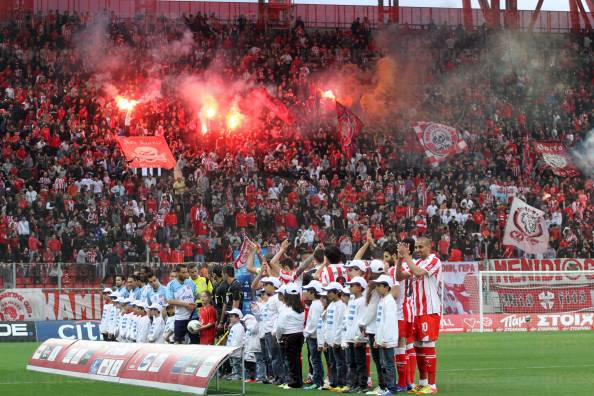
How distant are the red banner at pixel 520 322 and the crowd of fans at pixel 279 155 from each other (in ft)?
10.9

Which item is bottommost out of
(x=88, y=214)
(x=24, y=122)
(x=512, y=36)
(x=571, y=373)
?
(x=571, y=373)

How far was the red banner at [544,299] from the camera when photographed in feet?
115

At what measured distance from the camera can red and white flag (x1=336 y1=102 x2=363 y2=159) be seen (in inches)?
1795

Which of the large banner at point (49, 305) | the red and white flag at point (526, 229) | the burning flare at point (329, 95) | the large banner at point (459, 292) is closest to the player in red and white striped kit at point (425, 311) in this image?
the large banner at point (49, 305)

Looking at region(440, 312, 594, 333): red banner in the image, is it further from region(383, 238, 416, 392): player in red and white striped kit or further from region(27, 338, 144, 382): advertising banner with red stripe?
region(383, 238, 416, 392): player in red and white striped kit

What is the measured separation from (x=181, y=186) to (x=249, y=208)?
8.05 feet

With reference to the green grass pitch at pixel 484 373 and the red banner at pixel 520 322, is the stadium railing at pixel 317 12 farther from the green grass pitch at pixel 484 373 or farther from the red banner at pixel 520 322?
the green grass pitch at pixel 484 373

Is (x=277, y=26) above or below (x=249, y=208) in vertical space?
above

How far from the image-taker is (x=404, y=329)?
1545 centimetres

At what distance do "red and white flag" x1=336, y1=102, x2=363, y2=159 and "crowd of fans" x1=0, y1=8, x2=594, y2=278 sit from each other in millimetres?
404

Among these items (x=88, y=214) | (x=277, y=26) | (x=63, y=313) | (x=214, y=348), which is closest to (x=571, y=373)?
(x=214, y=348)

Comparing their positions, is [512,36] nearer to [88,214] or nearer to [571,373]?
[88,214]

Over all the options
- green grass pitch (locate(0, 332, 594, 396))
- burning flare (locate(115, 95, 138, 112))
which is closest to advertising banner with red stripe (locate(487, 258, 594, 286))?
green grass pitch (locate(0, 332, 594, 396))

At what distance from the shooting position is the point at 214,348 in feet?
49.9
